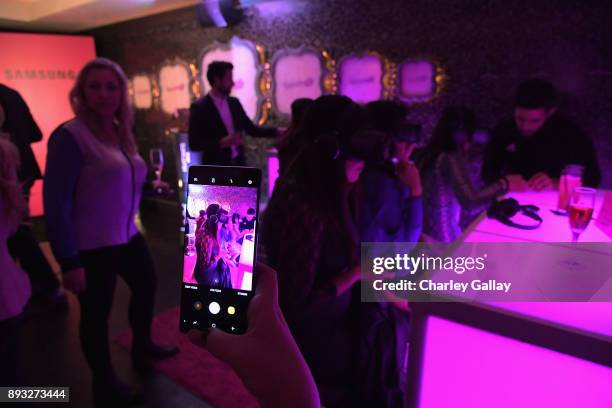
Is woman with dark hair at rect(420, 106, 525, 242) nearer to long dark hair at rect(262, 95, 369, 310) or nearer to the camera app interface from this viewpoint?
long dark hair at rect(262, 95, 369, 310)

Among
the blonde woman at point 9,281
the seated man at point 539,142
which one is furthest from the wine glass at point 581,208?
the blonde woman at point 9,281

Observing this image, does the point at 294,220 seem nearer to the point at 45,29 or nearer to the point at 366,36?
the point at 366,36

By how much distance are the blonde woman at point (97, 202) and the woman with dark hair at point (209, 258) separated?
1019mm

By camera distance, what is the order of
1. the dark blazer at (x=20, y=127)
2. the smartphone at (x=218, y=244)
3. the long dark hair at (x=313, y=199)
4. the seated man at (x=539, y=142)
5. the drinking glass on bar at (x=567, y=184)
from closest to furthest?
the smartphone at (x=218, y=244) < the long dark hair at (x=313, y=199) < the drinking glass on bar at (x=567, y=184) < the seated man at (x=539, y=142) < the dark blazer at (x=20, y=127)

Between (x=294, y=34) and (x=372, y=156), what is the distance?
3.24 m

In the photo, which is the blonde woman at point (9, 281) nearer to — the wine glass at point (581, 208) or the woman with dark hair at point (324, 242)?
the woman with dark hair at point (324, 242)

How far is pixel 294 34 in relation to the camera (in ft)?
13.5

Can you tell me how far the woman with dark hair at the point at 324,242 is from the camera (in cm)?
120

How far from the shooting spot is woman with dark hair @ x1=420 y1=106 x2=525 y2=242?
1.93 metres

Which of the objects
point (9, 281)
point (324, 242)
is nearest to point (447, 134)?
point (324, 242)

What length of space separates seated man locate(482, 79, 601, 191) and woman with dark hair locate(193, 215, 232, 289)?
216 cm

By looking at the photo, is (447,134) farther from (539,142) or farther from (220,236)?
(220,236)

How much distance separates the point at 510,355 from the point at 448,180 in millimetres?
1174

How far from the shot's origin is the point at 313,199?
1.23 metres
